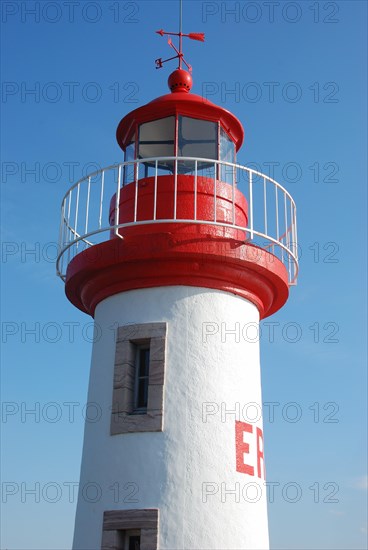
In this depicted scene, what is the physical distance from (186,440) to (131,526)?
1204mm

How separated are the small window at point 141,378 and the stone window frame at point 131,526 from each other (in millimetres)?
1256

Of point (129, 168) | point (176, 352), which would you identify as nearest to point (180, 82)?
point (129, 168)

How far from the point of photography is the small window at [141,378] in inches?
382

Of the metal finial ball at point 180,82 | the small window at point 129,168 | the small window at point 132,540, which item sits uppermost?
the metal finial ball at point 180,82

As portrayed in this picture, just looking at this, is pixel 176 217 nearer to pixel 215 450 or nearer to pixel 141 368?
pixel 141 368

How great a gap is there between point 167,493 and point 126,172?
485cm

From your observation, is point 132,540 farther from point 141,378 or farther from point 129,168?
point 129,168

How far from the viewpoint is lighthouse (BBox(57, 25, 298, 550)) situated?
9094mm

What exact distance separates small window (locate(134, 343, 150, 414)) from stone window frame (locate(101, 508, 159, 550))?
126cm

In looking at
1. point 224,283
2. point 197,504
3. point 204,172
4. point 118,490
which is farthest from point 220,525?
point 204,172

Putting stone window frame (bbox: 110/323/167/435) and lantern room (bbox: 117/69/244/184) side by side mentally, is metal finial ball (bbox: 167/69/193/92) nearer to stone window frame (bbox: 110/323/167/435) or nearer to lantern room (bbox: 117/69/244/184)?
lantern room (bbox: 117/69/244/184)

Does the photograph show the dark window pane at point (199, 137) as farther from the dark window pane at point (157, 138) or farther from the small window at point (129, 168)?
the small window at point (129, 168)

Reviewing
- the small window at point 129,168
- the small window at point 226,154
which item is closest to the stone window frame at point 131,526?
the small window at point 129,168

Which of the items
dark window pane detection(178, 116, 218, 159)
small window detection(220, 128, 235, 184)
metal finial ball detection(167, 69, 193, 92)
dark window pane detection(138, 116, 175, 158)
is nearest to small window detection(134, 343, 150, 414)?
small window detection(220, 128, 235, 184)
